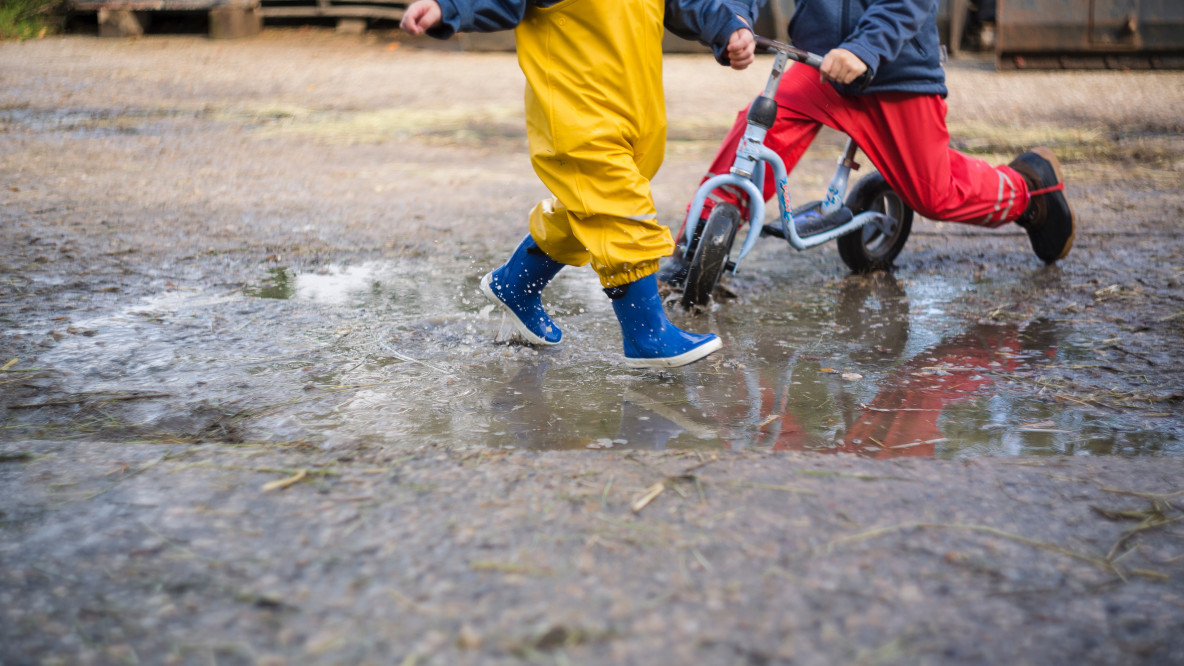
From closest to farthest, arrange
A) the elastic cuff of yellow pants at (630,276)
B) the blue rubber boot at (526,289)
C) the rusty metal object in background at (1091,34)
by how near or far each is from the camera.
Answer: the elastic cuff of yellow pants at (630,276) < the blue rubber boot at (526,289) < the rusty metal object in background at (1091,34)

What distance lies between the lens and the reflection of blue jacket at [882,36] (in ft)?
10.8

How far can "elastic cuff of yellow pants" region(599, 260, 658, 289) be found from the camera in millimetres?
2721

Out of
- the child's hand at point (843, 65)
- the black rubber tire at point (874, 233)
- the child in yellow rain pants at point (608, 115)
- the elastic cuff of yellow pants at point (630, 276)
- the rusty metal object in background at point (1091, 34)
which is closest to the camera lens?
the child in yellow rain pants at point (608, 115)

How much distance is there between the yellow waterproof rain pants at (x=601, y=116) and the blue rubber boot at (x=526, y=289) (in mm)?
394

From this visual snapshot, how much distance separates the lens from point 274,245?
173 inches

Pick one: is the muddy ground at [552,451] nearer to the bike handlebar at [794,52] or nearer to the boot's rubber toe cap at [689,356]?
the boot's rubber toe cap at [689,356]

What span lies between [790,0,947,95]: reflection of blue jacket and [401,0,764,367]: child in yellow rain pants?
24.4 inches

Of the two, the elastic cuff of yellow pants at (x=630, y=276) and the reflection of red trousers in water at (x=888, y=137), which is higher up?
the reflection of red trousers in water at (x=888, y=137)

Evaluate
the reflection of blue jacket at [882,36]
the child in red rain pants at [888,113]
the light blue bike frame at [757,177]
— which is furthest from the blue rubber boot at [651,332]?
the reflection of blue jacket at [882,36]

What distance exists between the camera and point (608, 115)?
2600mm

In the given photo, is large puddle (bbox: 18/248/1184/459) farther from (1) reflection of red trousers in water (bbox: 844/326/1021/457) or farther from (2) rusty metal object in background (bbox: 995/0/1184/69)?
(2) rusty metal object in background (bbox: 995/0/1184/69)

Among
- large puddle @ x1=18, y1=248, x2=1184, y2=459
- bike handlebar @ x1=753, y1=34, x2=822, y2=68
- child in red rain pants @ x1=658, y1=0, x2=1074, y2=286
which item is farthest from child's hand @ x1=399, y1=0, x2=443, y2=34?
child in red rain pants @ x1=658, y1=0, x2=1074, y2=286

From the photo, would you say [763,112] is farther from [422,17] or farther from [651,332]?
[422,17]

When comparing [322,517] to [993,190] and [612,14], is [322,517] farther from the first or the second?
[993,190]
